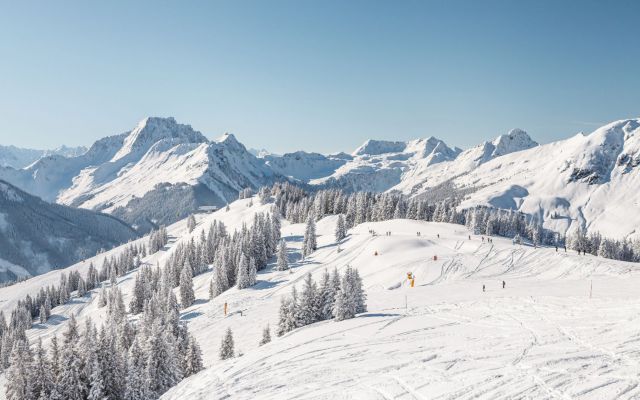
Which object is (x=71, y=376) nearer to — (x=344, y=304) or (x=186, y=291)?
(x=344, y=304)

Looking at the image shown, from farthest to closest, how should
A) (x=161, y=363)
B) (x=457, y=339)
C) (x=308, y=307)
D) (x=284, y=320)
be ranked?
(x=284, y=320) → (x=308, y=307) → (x=161, y=363) → (x=457, y=339)

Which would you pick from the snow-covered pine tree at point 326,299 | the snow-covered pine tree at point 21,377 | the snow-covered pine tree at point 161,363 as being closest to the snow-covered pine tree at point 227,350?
the snow-covered pine tree at point 161,363

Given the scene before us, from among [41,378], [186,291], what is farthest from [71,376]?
[186,291]

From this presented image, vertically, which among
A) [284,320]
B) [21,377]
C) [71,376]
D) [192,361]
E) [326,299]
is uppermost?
[326,299]

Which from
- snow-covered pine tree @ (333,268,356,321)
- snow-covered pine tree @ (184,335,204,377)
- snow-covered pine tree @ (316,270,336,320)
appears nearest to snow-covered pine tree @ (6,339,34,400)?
snow-covered pine tree @ (184,335,204,377)

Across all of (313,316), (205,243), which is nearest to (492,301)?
(313,316)

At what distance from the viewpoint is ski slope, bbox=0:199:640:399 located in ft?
77.4

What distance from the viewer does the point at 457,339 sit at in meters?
32.2

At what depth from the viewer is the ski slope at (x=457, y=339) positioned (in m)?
23.6

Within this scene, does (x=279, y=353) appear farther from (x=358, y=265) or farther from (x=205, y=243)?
(x=205, y=243)

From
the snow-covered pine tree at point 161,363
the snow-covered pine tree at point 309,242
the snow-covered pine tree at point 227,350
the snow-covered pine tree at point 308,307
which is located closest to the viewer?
the snow-covered pine tree at point 161,363

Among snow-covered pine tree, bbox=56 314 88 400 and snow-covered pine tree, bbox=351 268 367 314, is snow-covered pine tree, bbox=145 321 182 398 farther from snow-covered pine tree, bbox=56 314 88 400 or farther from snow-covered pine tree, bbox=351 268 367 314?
snow-covered pine tree, bbox=351 268 367 314

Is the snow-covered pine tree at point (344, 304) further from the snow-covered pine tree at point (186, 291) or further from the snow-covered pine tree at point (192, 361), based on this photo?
the snow-covered pine tree at point (186, 291)

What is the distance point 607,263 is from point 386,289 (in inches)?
1310
